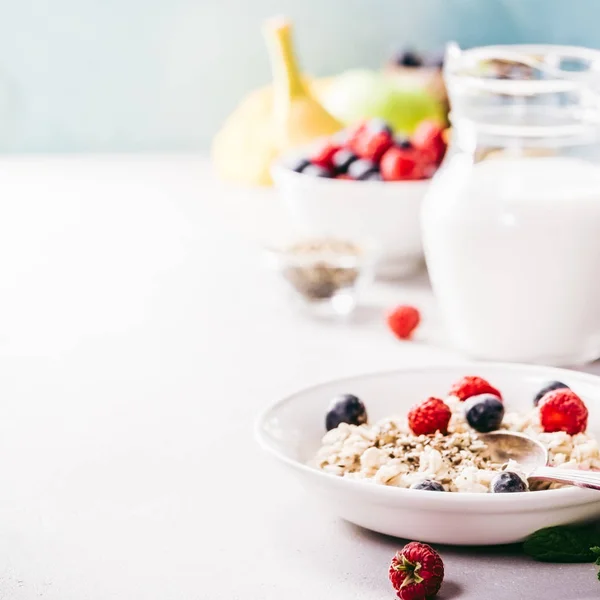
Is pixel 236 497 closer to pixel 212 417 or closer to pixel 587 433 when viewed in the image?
pixel 212 417

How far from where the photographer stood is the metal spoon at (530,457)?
0.80 m

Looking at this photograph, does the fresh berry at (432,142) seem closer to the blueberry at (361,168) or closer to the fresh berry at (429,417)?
the blueberry at (361,168)

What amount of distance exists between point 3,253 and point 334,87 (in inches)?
26.6

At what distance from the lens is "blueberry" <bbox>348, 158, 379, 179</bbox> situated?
154 cm

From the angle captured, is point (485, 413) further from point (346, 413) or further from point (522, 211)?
point (522, 211)

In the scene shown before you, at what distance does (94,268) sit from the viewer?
5.49 ft

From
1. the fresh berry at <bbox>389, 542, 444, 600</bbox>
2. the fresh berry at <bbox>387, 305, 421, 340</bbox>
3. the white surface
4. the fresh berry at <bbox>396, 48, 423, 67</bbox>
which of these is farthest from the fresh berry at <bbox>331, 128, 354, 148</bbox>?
the fresh berry at <bbox>389, 542, 444, 600</bbox>

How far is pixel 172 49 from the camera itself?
2.46 m

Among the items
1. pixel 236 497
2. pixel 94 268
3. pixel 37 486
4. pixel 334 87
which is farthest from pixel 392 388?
pixel 334 87

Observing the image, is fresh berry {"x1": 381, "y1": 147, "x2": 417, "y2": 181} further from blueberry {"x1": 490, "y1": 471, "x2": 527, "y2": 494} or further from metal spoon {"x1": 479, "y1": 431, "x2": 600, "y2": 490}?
blueberry {"x1": 490, "y1": 471, "x2": 527, "y2": 494}

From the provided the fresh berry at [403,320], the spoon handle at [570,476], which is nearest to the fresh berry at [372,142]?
the fresh berry at [403,320]

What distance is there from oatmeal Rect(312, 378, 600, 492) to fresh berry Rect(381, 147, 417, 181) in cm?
60

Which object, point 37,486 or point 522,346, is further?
point 522,346

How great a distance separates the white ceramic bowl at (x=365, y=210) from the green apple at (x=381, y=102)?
0.47 metres
